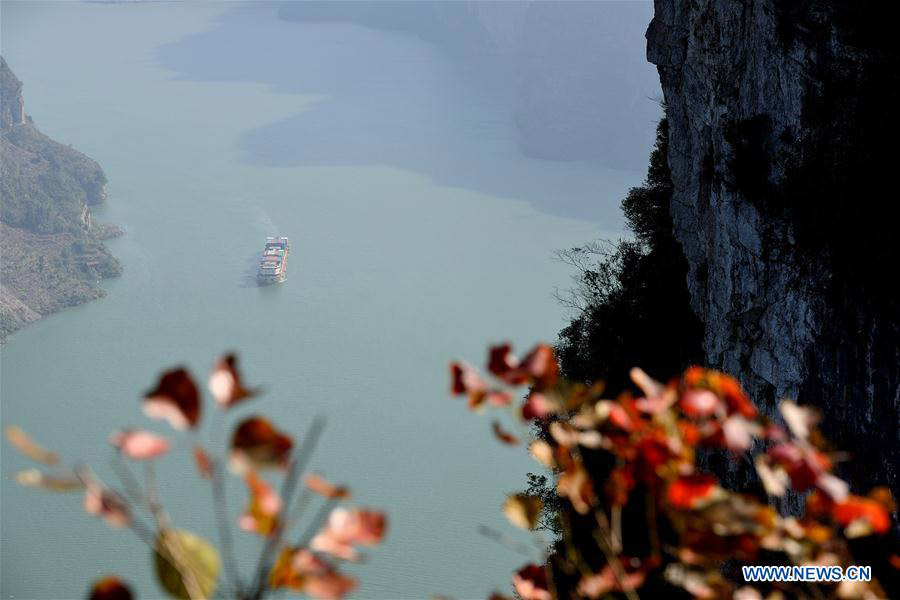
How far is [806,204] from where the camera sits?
459cm

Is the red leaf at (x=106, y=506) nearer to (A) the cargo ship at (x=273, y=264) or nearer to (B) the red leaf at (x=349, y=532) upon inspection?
(B) the red leaf at (x=349, y=532)

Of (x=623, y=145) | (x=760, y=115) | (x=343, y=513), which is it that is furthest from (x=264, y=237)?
(x=343, y=513)

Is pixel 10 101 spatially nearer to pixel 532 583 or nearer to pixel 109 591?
pixel 532 583

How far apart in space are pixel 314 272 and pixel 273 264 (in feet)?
3.84

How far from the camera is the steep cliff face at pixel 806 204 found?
13.6 feet

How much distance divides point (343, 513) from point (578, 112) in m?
32.8

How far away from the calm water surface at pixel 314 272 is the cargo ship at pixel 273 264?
37cm

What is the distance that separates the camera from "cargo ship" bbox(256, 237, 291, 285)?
2213 cm

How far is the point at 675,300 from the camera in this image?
678 centimetres

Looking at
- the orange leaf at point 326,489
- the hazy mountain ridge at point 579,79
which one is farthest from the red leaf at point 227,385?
the hazy mountain ridge at point 579,79

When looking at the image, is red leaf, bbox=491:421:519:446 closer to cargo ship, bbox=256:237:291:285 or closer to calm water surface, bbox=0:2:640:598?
calm water surface, bbox=0:2:640:598

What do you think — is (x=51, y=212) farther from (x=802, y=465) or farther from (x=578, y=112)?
(x=802, y=465)

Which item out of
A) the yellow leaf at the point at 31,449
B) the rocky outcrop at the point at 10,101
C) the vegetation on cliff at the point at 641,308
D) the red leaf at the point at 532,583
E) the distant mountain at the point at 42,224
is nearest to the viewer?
the yellow leaf at the point at 31,449

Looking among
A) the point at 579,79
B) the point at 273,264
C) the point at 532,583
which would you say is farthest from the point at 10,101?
the point at 532,583
